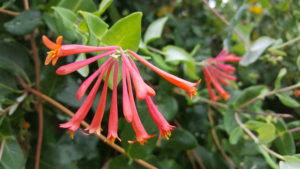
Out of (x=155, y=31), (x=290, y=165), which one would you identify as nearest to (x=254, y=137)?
(x=290, y=165)

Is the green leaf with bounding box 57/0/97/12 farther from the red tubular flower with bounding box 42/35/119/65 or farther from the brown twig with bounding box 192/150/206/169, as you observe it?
the brown twig with bounding box 192/150/206/169

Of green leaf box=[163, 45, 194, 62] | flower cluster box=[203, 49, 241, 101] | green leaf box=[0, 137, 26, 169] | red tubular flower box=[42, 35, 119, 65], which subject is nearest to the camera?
red tubular flower box=[42, 35, 119, 65]

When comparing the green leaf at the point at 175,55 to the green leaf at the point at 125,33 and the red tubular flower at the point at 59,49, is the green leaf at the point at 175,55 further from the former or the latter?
the red tubular flower at the point at 59,49

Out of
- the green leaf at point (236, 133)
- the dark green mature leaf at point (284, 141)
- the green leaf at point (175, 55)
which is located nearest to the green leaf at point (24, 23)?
the green leaf at point (175, 55)

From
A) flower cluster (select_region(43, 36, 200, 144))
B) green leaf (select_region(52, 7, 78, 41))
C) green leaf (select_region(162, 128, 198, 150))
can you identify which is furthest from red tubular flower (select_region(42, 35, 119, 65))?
green leaf (select_region(162, 128, 198, 150))

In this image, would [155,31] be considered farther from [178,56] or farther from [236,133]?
[236,133]
